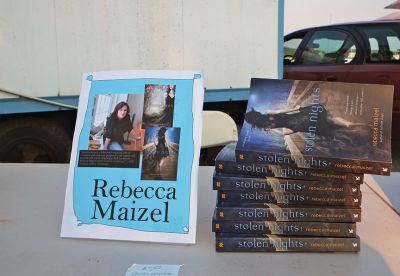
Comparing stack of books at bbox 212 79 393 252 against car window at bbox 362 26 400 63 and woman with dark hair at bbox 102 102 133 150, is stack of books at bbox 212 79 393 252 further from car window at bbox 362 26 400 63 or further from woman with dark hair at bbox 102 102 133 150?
car window at bbox 362 26 400 63

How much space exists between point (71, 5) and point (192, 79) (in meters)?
2.15

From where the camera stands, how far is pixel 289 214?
1086 millimetres

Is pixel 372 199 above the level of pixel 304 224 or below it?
above

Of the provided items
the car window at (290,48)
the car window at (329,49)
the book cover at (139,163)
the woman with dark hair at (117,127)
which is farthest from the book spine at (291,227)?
the car window at (290,48)

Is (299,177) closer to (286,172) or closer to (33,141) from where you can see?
(286,172)

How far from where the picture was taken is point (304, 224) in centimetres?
109

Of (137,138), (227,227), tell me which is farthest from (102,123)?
(227,227)

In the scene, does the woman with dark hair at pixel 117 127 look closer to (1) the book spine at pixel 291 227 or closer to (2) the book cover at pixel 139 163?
(2) the book cover at pixel 139 163

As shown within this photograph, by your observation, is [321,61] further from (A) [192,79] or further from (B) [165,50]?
(A) [192,79]

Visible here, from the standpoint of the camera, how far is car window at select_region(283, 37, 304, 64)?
5809 mm

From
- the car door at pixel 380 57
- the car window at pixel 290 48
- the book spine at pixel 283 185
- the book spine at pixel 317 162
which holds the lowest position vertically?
the book spine at pixel 283 185

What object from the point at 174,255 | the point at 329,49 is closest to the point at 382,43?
the point at 329,49

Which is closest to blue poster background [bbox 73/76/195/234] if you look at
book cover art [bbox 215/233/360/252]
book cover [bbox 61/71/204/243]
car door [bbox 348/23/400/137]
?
book cover [bbox 61/71/204/243]

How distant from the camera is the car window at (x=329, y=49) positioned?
17.4 ft
